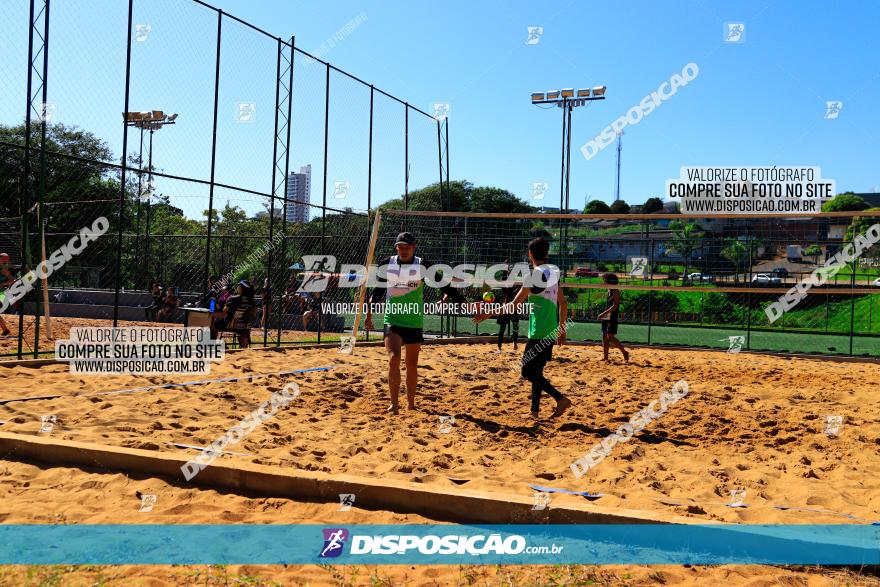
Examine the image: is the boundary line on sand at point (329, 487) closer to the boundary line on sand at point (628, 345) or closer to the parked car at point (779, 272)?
the boundary line on sand at point (628, 345)

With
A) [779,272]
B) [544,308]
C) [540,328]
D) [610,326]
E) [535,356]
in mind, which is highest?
[779,272]

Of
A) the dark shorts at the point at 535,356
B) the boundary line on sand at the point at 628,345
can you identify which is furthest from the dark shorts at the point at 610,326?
the dark shorts at the point at 535,356

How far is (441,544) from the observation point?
3184 millimetres

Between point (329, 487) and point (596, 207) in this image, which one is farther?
point (596, 207)

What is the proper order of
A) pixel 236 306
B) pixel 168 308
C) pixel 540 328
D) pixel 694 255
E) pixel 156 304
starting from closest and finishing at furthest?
pixel 540 328 → pixel 236 306 → pixel 694 255 → pixel 168 308 → pixel 156 304

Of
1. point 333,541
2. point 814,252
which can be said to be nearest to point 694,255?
point 814,252

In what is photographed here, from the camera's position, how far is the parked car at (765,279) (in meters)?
14.3

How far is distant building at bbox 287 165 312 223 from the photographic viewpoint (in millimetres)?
12842

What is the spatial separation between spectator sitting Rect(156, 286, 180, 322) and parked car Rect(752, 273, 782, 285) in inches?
588

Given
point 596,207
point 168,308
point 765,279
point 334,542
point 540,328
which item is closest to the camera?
point 334,542

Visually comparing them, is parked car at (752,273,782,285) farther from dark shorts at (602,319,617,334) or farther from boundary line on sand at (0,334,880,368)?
dark shorts at (602,319,617,334)

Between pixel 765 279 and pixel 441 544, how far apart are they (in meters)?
13.5

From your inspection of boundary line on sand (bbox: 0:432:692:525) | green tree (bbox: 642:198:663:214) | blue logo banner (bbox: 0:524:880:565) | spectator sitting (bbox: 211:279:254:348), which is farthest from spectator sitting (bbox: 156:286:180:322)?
green tree (bbox: 642:198:663:214)

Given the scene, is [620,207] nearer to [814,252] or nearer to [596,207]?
[596,207]
